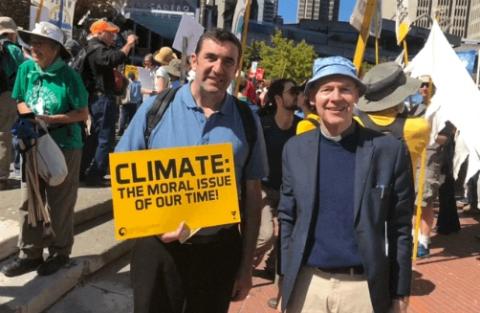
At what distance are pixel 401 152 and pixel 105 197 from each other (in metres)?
3.98

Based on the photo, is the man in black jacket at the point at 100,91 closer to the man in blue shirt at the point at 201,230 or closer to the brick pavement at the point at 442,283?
the brick pavement at the point at 442,283

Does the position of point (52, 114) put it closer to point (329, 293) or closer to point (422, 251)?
point (329, 293)

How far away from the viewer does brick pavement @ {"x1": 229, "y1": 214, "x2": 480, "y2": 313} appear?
4852mm

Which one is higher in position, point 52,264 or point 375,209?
A: point 375,209

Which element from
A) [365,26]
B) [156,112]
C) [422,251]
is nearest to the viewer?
[156,112]

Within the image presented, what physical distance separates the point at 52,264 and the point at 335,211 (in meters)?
2.58

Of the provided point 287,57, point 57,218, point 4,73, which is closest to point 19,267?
point 57,218

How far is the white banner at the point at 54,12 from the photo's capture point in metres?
6.02

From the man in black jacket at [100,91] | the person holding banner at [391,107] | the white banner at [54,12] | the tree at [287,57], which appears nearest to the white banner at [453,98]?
the person holding banner at [391,107]

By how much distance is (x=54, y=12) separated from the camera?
644 centimetres

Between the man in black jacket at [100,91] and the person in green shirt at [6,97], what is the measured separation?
2.43ft

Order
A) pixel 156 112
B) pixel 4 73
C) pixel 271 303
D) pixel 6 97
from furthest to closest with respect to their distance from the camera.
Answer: pixel 6 97 < pixel 4 73 < pixel 271 303 < pixel 156 112

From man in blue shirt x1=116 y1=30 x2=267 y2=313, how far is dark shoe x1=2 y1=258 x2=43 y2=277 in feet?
6.04

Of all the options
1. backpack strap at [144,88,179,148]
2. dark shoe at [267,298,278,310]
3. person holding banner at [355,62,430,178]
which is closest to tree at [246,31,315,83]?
dark shoe at [267,298,278,310]
